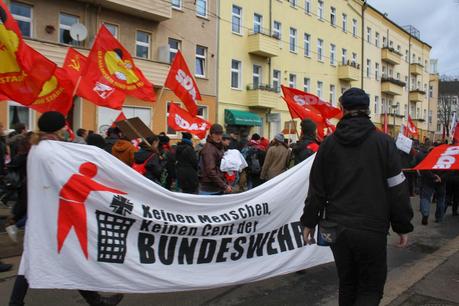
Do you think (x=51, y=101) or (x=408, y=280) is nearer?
(x=408, y=280)

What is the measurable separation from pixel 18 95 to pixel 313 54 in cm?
3010

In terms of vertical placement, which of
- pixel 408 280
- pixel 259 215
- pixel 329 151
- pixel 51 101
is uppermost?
pixel 51 101

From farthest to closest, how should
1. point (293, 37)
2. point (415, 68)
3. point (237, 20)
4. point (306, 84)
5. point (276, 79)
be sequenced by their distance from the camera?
point (415, 68) → point (306, 84) → point (293, 37) → point (276, 79) → point (237, 20)

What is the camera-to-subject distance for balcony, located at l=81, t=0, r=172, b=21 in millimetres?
19359

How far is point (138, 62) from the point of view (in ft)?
66.0

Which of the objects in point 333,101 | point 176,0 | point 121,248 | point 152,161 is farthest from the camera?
point 333,101

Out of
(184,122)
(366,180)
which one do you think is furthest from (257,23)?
(366,180)

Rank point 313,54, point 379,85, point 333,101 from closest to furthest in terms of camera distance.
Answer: point 313,54
point 333,101
point 379,85

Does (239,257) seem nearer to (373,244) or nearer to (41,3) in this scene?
(373,244)

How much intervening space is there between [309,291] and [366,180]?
235cm

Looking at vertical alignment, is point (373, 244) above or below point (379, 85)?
below

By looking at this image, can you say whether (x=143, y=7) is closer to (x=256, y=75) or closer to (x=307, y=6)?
(x=256, y=75)

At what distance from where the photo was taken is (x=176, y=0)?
2305 centimetres

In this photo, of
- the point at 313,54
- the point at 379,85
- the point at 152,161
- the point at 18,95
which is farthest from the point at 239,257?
the point at 379,85
